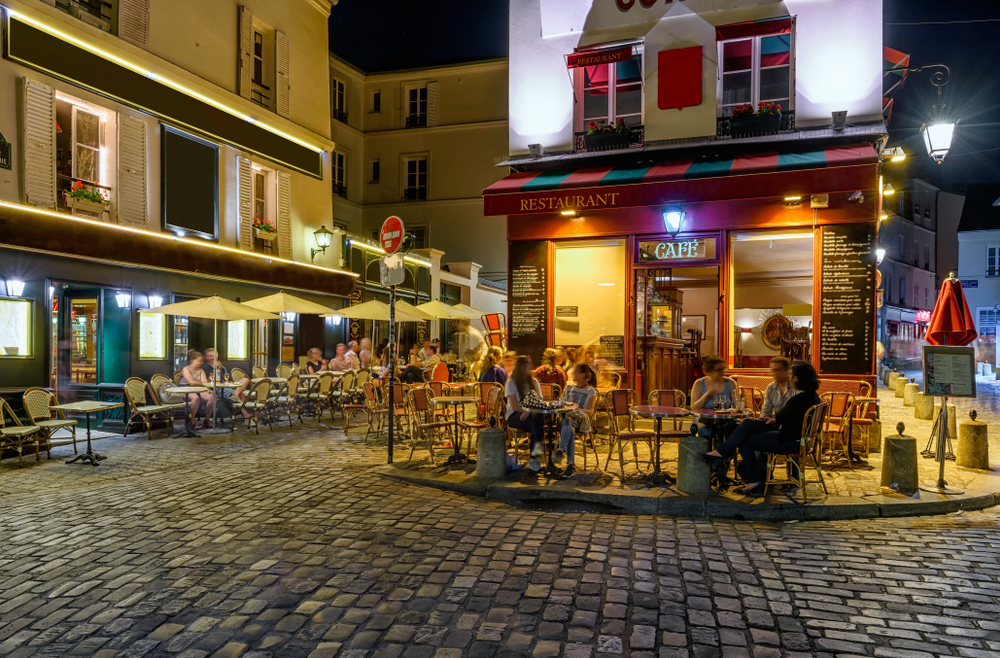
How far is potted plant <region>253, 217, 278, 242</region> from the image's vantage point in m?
14.9

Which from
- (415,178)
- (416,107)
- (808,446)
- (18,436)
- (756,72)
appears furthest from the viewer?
(415,178)

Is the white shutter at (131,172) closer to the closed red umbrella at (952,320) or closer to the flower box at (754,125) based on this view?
the flower box at (754,125)

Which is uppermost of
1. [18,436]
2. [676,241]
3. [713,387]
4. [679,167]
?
[679,167]

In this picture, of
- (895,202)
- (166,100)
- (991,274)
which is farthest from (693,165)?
(991,274)

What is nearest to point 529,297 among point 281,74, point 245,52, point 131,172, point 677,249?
point 677,249

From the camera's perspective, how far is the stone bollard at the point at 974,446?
289 inches

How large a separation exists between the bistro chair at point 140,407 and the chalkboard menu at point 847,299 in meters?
10.7

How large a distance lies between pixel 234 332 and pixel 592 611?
13484 mm

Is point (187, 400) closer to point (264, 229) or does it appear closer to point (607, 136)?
point (264, 229)

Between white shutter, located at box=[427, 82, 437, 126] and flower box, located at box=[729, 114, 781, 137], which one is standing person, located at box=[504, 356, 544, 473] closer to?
flower box, located at box=[729, 114, 781, 137]

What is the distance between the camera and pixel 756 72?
1031 cm

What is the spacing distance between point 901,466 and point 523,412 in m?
3.94

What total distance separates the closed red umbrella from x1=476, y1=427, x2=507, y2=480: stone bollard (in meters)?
6.30

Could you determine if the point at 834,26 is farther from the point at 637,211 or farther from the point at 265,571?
the point at 265,571
